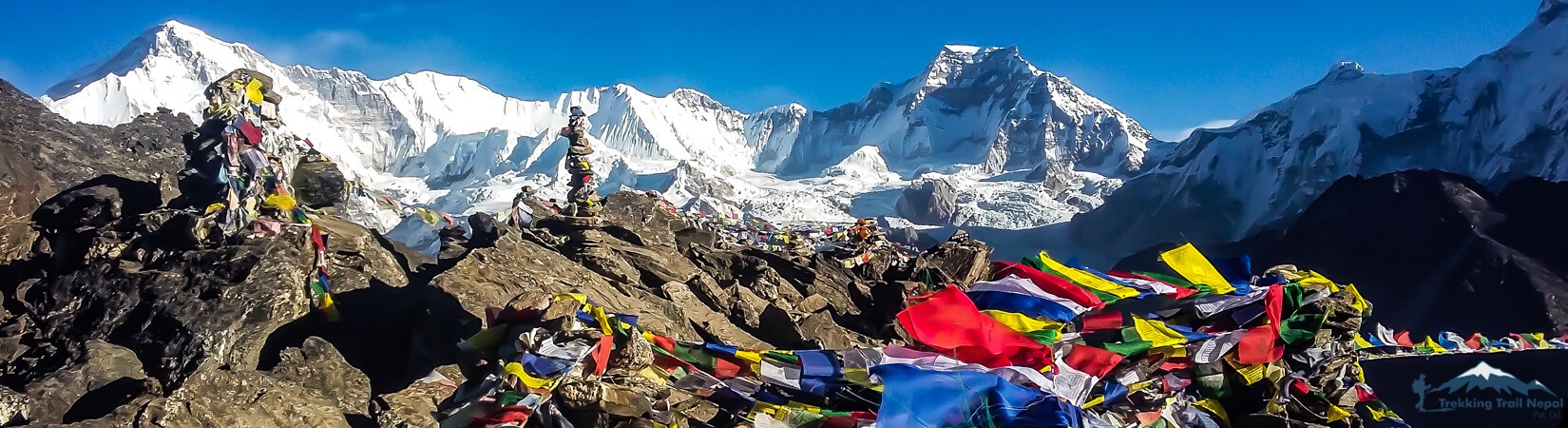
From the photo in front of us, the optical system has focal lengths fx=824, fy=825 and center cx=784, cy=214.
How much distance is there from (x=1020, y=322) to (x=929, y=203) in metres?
74.0

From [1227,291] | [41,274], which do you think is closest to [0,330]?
[41,274]

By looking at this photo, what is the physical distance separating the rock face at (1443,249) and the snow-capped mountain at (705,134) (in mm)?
44690

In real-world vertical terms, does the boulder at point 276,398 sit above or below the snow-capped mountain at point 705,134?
below

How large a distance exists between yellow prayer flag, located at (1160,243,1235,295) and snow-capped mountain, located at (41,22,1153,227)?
2513 inches

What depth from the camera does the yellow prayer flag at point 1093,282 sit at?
7.14 metres

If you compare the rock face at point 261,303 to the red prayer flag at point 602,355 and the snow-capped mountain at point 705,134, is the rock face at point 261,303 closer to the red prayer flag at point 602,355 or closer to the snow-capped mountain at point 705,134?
the red prayer flag at point 602,355

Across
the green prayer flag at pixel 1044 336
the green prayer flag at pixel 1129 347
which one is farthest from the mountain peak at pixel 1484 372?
the green prayer flag at pixel 1044 336

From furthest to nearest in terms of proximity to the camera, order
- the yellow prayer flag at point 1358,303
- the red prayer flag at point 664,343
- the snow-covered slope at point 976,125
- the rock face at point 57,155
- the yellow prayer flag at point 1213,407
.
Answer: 1. the snow-covered slope at point 976,125
2. the rock face at point 57,155
3. the yellow prayer flag at point 1358,303
4. the yellow prayer flag at point 1213,407
5. the red prayer flag at point 664,343

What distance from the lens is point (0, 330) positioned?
26.0 feet

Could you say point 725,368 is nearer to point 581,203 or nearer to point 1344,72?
point 581,203

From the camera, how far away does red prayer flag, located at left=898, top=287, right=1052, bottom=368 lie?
5.67m

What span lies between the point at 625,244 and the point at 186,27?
122601 millimetres

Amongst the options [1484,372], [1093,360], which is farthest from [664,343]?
[1484,372]

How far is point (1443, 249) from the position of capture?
2073 cm
